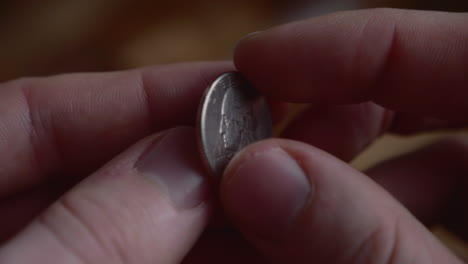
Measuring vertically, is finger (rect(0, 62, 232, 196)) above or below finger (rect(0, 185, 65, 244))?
above

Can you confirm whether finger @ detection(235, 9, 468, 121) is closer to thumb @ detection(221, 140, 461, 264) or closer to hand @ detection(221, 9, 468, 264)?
hand @ detection(221, 9, 468, 264)

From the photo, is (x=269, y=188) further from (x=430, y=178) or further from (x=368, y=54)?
(x=430, y=178)

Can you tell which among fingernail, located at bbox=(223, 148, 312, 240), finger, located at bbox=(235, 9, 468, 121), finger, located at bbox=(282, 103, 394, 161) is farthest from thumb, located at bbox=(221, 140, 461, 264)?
finger, located at bbox=(282, 103, 394, 161)

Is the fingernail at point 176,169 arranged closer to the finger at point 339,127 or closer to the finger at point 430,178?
the finger at point 339,127

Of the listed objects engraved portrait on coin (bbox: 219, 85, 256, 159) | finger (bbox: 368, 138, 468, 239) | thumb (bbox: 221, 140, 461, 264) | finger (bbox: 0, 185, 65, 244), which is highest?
engraved portrait on coin (bbox: 219, 85, 256, 159)

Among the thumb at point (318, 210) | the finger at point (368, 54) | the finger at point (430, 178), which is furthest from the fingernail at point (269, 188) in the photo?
the finger at point (430, 178)
